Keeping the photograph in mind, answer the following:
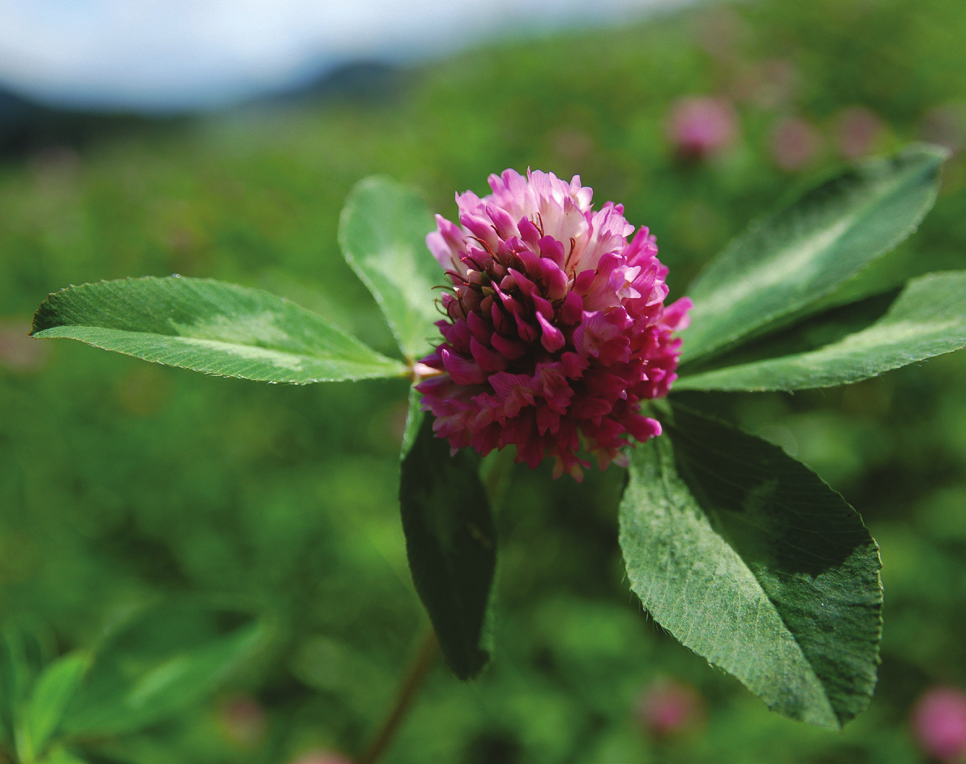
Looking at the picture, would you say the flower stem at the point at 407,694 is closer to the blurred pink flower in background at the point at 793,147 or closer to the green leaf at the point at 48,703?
the green leaf at the point at 48,703

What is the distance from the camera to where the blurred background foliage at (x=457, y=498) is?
1.99 metres

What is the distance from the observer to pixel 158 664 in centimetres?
116

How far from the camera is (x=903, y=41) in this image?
414 cm

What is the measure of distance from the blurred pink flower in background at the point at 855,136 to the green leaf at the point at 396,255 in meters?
2.42

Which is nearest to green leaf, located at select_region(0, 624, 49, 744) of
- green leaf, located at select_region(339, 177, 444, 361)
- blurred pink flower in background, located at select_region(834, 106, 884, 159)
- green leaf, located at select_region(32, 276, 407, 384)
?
green leaf, located at select_region(32, 276, 407, 384)

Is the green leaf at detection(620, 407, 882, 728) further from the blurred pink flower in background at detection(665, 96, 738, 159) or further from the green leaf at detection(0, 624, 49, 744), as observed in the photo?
the blurred pink flower in background at detection(665, 96, 738, 159)

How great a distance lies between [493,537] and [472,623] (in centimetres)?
9

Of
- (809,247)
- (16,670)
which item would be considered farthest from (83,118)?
(809,247)

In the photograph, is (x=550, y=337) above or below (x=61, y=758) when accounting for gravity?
above

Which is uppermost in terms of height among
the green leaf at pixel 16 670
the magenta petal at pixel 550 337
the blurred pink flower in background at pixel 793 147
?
the magenta petal at pixel 550 337

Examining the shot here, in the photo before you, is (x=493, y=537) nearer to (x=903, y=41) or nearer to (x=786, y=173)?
(x=786, y=173)

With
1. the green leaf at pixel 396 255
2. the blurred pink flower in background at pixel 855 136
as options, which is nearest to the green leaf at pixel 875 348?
the green leaf at pixel 396 255

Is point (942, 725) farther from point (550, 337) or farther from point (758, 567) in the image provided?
point (550, 337)

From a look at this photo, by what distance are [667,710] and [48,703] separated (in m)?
1.45
